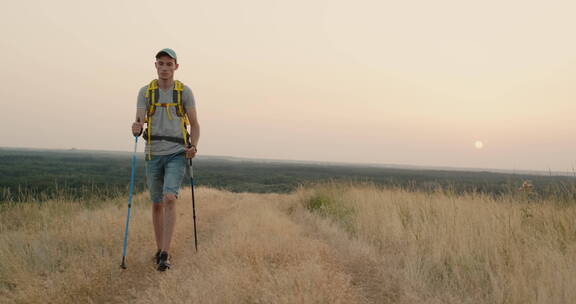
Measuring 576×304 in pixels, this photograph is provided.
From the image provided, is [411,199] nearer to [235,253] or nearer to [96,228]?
[235,253]

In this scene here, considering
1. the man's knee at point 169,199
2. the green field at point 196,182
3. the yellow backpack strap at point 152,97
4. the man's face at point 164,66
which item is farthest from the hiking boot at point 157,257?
the green field at point 196,182

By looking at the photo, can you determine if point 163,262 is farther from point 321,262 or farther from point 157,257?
point 321,262

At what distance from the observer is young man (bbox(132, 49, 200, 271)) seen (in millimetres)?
4742

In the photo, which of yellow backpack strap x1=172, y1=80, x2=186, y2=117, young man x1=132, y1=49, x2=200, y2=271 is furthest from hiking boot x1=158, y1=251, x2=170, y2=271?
yellow backpack strap x1=172, y1=80, x2=186, y2=117

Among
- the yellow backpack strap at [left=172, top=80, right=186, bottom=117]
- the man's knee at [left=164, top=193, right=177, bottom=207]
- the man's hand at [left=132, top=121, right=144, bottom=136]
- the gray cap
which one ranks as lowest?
the man's knee at [left=164, top=193, right=177, bottom=207]

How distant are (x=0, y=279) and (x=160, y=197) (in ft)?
6.37

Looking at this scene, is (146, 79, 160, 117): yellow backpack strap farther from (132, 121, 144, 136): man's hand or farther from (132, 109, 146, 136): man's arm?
(132, 121, 144, 136): man's hand

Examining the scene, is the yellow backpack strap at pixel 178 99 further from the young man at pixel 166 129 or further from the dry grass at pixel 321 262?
the dry grass at pixel 321 262

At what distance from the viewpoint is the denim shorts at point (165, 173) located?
4711 mm

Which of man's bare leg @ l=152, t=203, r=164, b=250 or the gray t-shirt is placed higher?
the gray t-shirt

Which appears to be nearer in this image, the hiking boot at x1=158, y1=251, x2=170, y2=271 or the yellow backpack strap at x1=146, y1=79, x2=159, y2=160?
the hiking boot at x1=158, y1=251, x2=170, y2=271

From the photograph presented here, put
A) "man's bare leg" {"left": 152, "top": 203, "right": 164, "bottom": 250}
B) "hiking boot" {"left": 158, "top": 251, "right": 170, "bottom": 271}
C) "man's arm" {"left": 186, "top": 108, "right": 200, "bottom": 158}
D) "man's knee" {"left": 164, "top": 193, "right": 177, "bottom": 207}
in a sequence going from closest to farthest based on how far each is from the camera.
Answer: "hiking boot" {"left": 158, "top": 251, "right": 170, "bottom": 271} < "man's knee" {"left": 164, "top": 193, "right": 177, "bottom": 207} < "man's arm" {"left": 186, "top": 108, "right": 200, "bottom": 158} < "man's bare leg" {"left": 152, "top": 203, "right": 164, "bottom": 250}

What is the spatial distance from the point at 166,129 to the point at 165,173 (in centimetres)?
59

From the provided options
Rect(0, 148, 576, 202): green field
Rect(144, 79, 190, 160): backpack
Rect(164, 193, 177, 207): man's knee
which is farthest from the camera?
Rect(0, 148, 576, 202): green field
